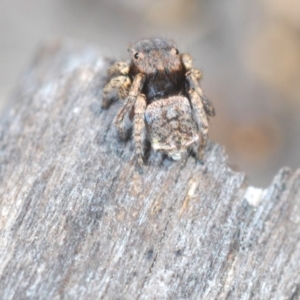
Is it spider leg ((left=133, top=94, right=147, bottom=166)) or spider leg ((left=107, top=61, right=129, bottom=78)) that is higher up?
spider leg ((left=107, top=61, right=129, bottom=78))

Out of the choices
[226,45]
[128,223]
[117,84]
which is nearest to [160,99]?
[117,84]

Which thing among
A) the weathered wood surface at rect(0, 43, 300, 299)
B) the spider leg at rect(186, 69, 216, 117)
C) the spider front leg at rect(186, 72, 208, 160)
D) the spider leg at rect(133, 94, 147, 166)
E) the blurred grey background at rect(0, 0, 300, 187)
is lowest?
the weathered wood surface at rect(0, 43, 300, 299)

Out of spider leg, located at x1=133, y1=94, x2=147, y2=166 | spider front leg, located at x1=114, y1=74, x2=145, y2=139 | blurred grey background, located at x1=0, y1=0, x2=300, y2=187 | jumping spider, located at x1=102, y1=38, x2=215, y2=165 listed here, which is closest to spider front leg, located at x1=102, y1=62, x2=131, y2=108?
jumping spider, located at x1=102, y1=38, x2=215, y2=165

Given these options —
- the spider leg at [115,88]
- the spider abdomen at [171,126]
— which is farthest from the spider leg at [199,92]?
the spider leg at [115,88]

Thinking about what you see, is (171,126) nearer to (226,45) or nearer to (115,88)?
(115,88)

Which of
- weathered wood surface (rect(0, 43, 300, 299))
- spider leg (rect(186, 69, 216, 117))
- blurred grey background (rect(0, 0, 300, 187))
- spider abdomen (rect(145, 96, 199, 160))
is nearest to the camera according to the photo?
weathered wood surface (rect(0, 43, 300, 299))

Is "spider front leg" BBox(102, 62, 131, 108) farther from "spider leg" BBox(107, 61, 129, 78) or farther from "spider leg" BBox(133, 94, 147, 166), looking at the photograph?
"spider leg" BBox(133, 94, 147, 166)

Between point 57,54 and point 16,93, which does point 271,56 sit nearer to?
point 57,54

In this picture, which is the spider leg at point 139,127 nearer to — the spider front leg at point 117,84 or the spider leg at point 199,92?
the spider front leg at point 117,84

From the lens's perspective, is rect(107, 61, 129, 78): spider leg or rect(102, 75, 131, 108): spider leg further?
rect(107, 61, 129, 78): spider leg
